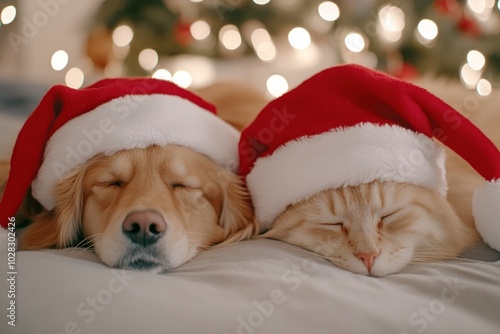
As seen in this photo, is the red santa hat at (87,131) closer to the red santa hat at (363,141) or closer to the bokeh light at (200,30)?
the red santa hat at (363,141)

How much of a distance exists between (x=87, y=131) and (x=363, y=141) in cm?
79

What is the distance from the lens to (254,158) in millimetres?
1639

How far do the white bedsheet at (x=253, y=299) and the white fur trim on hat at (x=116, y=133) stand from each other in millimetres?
341

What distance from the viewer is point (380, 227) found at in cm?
135

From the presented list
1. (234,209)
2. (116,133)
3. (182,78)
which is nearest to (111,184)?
(116,133)

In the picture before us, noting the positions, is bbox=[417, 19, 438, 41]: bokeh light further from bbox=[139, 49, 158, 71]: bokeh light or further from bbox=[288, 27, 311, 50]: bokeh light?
bbox=[139, 49, 158, 71]: bokeh light

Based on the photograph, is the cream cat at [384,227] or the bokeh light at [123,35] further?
the bokeh light at [123,35]

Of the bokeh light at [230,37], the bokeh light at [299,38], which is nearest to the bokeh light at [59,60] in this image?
the bokeh light at [230,37]

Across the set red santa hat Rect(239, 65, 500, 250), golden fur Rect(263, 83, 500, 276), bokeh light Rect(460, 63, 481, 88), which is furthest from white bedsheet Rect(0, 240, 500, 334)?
bokeh light Rect(460, 63, 481, 88)

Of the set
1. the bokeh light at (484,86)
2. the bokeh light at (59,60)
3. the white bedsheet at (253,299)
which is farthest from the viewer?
Result: the bokeh light at (59,60)

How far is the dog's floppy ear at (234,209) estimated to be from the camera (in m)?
1.65

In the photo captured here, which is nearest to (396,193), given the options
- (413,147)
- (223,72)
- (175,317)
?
(413,147)

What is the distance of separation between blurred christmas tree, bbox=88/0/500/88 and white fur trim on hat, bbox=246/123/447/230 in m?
2.43

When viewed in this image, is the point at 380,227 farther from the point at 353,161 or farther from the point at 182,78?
the point at 182,78
